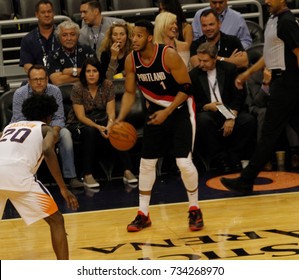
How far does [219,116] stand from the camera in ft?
30.7

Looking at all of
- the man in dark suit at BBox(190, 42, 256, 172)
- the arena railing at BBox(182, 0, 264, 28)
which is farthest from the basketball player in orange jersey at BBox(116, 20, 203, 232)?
the arena railing at BBox(182, 0, 264, 28)

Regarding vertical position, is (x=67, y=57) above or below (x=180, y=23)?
below

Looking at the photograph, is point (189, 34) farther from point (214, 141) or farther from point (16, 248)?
point (16, 248)

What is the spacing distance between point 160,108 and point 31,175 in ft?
5.68

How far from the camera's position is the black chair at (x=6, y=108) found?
929cm

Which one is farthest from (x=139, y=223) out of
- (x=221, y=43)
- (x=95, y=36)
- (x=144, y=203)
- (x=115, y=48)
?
(x=95, y=36)

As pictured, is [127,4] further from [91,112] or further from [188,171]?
[188,171]

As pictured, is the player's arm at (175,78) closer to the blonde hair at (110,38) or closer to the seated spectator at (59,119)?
the seated spectator at (59,119)

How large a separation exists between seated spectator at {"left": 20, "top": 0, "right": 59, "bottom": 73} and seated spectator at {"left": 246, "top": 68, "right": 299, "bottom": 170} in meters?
2.38

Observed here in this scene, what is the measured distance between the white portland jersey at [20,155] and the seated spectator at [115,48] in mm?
3905

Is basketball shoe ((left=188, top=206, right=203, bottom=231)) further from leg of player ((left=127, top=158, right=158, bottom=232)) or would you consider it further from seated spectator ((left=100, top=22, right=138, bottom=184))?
seated spectator ((left=100, top=22, right=138, bottom=184))

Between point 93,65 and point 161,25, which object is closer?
point 161,25

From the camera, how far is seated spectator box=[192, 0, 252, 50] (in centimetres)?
1006

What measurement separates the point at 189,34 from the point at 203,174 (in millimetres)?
1621
